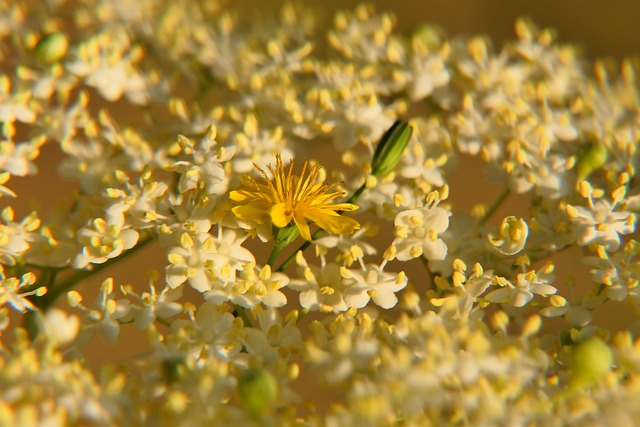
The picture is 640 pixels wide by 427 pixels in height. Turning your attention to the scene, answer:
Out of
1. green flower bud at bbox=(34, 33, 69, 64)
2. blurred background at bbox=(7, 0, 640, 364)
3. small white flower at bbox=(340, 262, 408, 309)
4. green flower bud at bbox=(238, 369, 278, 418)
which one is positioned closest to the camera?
green flower bud at bbox=(238, 369, 278, 418)

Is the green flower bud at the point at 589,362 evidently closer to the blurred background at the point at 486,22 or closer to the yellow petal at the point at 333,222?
the yellow petal at the point at 333,222

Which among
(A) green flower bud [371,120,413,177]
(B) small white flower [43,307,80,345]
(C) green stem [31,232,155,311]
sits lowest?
(C) green stem [31,232,155,311]

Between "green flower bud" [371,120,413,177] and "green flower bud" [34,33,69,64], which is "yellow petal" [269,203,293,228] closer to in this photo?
"green flower bud" [371,120,413,177]

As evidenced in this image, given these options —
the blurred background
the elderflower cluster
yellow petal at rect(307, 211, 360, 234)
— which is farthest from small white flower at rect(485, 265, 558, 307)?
the blurred background

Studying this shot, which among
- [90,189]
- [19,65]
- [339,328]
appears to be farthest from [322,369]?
[19,65]

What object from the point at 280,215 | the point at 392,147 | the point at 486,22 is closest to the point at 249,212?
the point at 280,215

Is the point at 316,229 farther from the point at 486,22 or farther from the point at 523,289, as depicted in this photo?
the point at 486,22

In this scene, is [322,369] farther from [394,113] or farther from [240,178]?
[394,113]
